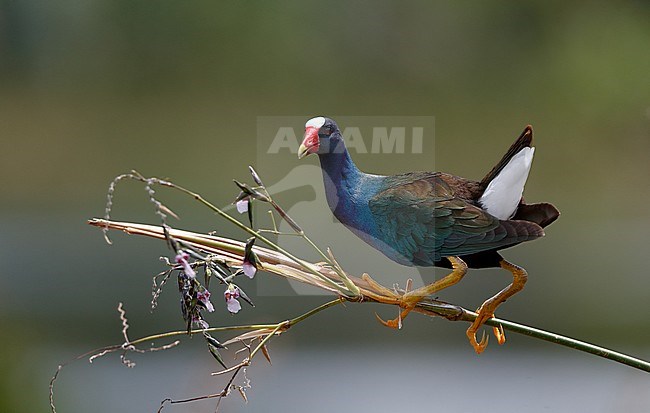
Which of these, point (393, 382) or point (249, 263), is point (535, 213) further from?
point (393, 382)

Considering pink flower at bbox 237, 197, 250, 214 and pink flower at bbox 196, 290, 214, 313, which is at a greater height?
pink flower at bbox 237, 197, 250, 214

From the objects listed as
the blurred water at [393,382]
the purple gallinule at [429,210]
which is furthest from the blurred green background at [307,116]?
the purple gallinule at [429,210]

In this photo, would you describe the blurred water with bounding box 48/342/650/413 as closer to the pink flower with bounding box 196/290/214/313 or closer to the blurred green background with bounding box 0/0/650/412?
the blurred green background with bounding box 0/0/650/412

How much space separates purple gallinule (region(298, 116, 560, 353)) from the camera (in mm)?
445

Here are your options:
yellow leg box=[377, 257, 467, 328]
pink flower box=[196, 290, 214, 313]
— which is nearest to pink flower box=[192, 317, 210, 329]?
pink flower box=[196, 290, 214, 313]

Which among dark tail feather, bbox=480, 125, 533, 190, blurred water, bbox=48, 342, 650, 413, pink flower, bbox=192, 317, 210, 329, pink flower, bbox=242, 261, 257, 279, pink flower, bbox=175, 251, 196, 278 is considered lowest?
blurred water, bbox=48, 342, 650, 413

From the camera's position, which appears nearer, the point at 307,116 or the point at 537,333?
the point at 537,333

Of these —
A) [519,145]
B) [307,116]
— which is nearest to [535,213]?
[519,145]

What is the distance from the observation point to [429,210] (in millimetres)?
456

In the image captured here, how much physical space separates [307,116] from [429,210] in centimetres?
42

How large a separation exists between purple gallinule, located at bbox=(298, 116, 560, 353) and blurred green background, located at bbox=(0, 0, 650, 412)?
326mm

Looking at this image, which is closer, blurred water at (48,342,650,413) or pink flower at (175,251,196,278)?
pink flower at (175,251,196,278)

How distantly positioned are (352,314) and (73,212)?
39 centimetres

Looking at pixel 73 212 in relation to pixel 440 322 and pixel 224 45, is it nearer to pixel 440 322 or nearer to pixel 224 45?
pixel 224 45
